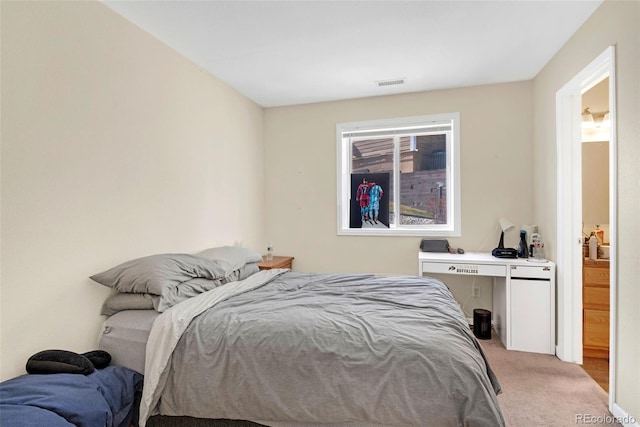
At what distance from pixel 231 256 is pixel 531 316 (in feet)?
8.80

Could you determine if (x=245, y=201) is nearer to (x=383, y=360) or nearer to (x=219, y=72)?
(x=219, y=72)

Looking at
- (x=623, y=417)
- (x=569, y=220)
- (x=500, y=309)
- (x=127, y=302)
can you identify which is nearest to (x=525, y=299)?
(x=500, y=309)

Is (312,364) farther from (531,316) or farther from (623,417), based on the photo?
(531,316)

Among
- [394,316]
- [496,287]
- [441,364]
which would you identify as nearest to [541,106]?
[496,287]

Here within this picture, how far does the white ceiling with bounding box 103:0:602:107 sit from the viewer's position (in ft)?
7.26

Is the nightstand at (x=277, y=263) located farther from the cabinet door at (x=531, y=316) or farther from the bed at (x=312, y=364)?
the cabinet door at (x=531, y=316)

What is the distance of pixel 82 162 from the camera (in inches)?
78.6

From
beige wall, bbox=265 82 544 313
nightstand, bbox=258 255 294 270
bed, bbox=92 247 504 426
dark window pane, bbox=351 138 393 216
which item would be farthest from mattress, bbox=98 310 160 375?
dark window pane, bbox=351 138 393 216

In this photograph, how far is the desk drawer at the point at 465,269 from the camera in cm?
307

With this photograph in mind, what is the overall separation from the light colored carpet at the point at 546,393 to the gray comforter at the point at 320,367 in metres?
0.73

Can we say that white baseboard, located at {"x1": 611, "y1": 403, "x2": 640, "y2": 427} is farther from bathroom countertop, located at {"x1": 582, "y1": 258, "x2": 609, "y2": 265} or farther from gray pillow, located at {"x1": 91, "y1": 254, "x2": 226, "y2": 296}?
gray pillow, located at {"x1": 91, "y1": 254, "x2": 226, "y2": 296}

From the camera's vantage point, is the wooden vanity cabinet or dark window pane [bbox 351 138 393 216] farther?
dark window pane [bbox 351 138 393 216]

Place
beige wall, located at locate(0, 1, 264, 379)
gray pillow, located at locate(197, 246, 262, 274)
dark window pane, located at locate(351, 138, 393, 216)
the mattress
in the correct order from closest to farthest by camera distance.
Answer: beige wall, located at locate(0, 1, 264, 379) → the mattress → gray pillow, located at locate(197, 246, 262, 274) → dark window pane, located at locate(351, 138, 393, 216)

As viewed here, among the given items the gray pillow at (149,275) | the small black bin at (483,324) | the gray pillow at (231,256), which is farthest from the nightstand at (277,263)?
the small black bin at (483,324)
